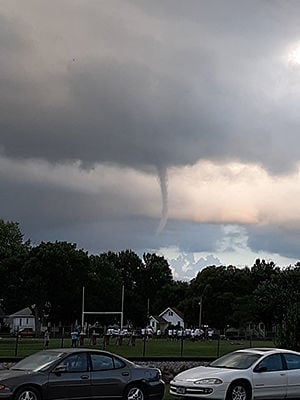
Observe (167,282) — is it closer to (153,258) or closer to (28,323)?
(153,258)

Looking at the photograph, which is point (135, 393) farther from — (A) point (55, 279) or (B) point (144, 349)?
(A) point (55, 279)

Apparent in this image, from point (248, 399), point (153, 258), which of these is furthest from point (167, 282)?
point (248, 399)

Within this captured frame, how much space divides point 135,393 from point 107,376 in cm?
95

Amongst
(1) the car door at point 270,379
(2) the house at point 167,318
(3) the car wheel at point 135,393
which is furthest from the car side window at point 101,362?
(2) the house at point 167,318

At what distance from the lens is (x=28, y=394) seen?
17.6m

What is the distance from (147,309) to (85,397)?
117962 millimetres

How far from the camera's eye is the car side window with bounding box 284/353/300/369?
829 inches

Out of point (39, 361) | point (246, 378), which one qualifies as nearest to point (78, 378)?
point (39, 361)

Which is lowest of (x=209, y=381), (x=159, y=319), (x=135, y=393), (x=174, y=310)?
(x=135, y=393)

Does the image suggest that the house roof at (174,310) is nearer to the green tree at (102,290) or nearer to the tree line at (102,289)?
the tree line at (102,289)

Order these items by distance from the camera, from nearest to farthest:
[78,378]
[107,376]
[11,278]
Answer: [78,378] → [107,376] → [11,278]

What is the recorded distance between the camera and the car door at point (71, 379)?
707 inches

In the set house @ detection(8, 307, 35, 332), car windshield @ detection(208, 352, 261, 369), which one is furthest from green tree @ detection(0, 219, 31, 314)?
car windshield @ detection(208, 352, 261, 369)

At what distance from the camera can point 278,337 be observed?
3478 centimetres
